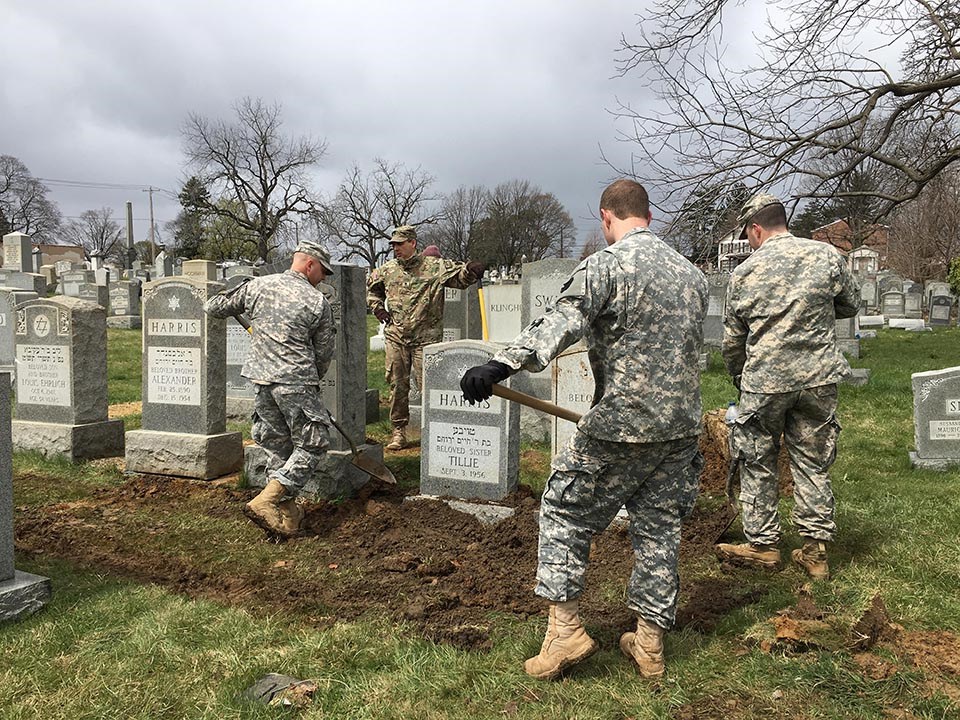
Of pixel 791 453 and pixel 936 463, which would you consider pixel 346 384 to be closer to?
pixel 791 453

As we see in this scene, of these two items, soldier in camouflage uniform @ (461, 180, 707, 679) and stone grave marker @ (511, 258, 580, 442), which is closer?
soldier in camouflage uniform @ (461, 180, 707, 679)

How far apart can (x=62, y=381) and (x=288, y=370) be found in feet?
10.9

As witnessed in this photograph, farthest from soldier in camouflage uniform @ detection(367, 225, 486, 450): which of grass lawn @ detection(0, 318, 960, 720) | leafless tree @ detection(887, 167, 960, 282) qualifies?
leafless tree @ detection(887, 167, 960, 282)

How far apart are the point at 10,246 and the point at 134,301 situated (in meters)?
6.48

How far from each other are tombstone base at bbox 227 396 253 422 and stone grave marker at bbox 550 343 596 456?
468 cm

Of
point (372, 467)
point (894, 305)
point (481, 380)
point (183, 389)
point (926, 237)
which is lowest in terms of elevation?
point (372, 467)

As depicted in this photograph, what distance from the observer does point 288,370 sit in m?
5.02

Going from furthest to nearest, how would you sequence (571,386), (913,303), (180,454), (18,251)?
(913,303) < (18,251) < (180,454) < (571,386)

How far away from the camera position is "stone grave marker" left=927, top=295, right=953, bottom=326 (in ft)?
77.5

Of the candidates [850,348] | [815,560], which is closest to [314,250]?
[815,560]

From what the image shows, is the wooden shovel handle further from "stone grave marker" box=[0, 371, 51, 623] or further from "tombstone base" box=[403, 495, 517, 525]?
"stone grave marker" box=[0, 371, 51, 623]

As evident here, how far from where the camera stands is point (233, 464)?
6.75 m

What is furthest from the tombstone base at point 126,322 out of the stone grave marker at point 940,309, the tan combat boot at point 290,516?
the stone grave marker at point 940,309

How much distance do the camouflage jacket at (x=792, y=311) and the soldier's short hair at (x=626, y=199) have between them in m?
1.32
